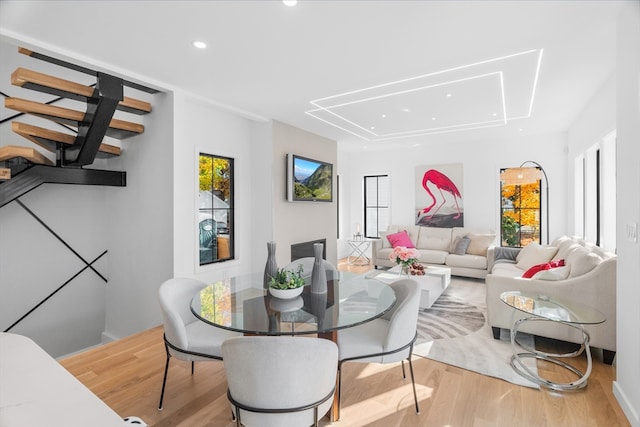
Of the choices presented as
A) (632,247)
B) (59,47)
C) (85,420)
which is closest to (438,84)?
(632,247)

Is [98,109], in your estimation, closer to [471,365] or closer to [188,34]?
[188,34]

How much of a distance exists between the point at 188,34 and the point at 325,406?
2665 mm

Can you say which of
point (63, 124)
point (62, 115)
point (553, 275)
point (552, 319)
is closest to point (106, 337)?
point (63, 124)

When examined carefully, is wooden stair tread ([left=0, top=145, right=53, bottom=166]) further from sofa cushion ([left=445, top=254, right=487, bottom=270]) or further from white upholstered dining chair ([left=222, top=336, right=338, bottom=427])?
sofa cushion ([left=445, top=254, right=487, bottom=270])

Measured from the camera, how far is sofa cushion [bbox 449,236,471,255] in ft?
19.9

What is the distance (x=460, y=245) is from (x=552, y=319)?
3.86 m

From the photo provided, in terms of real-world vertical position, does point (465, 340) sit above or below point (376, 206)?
below

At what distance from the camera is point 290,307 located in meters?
2.07

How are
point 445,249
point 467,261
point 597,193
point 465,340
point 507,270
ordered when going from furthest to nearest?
point 445,249 < point 467,261 < point 507,270 < point 597,193 < point 465,340

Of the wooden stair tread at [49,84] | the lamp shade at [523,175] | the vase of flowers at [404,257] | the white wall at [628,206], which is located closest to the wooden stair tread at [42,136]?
the wooden stair tread at [49,84]

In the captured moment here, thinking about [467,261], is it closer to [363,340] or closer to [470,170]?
[470,170]

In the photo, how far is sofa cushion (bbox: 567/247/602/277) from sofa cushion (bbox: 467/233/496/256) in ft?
8.82

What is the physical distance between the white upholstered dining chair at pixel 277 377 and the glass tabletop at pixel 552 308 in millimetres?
1863

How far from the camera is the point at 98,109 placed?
3.00 metres
